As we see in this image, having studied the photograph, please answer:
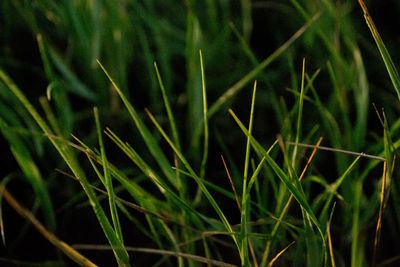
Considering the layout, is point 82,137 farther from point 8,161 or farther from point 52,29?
point 52,29

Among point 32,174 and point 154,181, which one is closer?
point 154,181

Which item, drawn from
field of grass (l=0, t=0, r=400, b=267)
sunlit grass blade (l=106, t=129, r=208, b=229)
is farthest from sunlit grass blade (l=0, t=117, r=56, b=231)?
sunlit grass blade (l=106, t=129, r=208, b=229)

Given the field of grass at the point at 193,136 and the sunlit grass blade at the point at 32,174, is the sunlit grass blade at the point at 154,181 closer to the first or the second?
the field of grass at the point at 193,136

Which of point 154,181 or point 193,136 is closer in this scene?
point 154,181

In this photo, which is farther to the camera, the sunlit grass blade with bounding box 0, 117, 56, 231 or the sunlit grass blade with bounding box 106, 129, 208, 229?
the sunlit grass blade with bounding box 0, 117, 56, 231

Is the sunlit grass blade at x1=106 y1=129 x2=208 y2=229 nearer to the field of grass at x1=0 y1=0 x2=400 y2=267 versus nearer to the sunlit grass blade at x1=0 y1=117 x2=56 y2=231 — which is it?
the field of grass at x1=0 y1=0 x2=400 y2=267

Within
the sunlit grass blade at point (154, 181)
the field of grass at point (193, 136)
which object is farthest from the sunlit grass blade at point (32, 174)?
the sunlit grass blade at point (154, 181)

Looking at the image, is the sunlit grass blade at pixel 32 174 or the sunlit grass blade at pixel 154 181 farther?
the sunlit grass blade at pixel 32 174

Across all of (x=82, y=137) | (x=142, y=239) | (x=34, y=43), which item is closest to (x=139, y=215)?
(x=142, y=239)
